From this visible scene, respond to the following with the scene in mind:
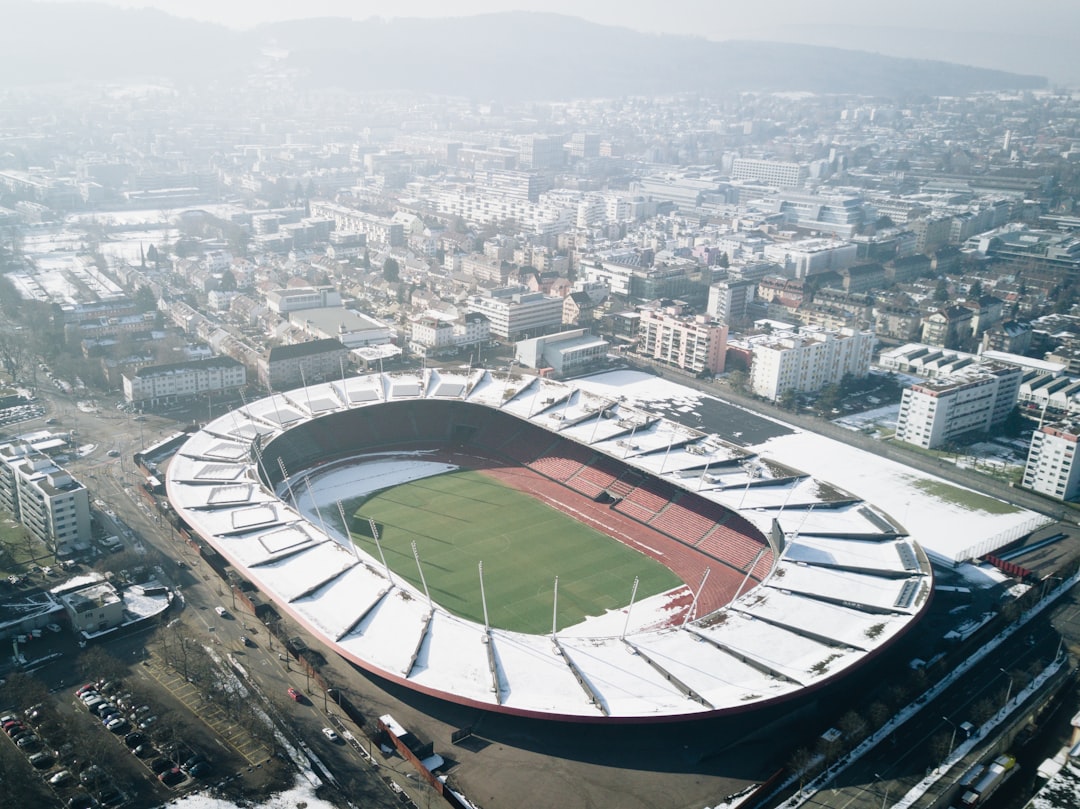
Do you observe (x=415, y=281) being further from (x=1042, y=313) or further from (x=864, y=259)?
(x=1042, y=313)

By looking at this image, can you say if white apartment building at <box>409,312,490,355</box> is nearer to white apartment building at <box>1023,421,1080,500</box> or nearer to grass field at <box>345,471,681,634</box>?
grass field at <box>345,471,681,634</box>

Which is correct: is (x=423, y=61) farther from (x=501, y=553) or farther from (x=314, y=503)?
(x=501, y=553)

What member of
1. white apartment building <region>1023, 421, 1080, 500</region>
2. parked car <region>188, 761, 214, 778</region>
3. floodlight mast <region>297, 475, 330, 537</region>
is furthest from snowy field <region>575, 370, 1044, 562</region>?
parked car <region>188, 761, 214, 778</region>

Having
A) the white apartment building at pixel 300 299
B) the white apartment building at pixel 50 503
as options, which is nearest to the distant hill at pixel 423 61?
the white apartment building at pixel 300 299

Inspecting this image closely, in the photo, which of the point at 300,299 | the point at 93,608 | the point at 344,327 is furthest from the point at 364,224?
the point at 93,608

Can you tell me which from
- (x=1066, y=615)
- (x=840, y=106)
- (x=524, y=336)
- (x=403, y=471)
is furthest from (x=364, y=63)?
(x=1066, y=615)

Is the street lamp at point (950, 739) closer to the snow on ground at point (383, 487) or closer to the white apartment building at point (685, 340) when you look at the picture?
the snow on ground at point (383, 487)
